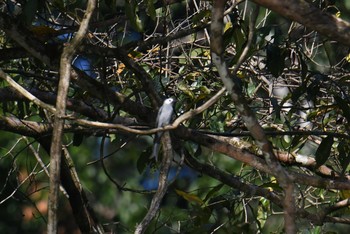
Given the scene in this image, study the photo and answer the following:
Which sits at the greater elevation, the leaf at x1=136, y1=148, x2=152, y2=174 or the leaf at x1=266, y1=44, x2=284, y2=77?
the leaf at x1=266, y1=44, x2=284, y2=77

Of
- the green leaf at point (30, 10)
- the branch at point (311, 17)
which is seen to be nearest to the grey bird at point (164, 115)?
the green leaf at point (30, 10)

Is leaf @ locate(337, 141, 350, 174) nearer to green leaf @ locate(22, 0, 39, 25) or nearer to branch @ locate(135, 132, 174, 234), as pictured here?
branch @ locate(135, 132, 174, 234)

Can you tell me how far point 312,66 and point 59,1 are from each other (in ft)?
7.02

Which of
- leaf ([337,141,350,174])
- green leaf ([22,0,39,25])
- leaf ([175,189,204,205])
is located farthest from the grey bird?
leaf ([337,141,350,174])

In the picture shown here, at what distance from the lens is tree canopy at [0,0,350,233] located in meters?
3.24

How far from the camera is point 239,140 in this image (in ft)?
15.4

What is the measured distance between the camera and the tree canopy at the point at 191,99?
324 cm

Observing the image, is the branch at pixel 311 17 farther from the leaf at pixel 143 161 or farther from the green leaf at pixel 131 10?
the leaf at pixel 143 161

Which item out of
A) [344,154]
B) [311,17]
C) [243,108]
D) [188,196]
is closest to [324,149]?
[344,154]

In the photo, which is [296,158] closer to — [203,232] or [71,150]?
[203,232]

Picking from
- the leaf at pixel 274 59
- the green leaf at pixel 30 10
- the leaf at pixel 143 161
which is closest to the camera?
the green leaf at pixel 30 10

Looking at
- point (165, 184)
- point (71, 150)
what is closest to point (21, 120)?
point (165, 184)

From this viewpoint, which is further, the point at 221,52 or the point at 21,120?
the point at 21,120

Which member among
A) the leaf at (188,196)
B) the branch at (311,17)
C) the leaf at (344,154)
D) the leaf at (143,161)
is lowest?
the leaf at (188,196)
